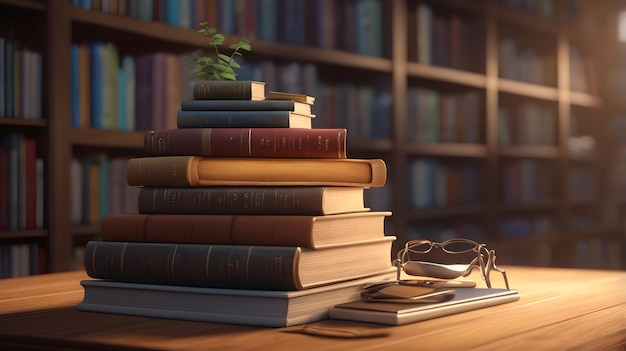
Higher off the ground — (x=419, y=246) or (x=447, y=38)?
(x=447, y=38)

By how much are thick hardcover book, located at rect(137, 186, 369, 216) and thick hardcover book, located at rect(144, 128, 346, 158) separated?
0.15 ft

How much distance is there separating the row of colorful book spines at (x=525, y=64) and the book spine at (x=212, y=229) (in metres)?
4.30

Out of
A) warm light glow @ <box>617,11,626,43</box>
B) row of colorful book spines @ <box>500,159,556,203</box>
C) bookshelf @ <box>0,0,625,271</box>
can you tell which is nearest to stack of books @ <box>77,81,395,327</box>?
bookshelf @ <box>0,0,625,271</box>

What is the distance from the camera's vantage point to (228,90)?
1172mm

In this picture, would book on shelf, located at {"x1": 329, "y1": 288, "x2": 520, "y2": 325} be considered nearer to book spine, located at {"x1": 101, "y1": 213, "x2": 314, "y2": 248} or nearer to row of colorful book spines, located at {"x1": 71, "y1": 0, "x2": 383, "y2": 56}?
book spine, located at {"x1": 101, "y1": 213, "x2": 314, "y2": 248}

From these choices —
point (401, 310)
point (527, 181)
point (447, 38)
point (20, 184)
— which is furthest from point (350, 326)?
point (527, 181)

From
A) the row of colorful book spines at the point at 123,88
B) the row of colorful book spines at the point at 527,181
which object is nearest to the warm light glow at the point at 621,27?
the row of colorful book spines at the point at 527,181

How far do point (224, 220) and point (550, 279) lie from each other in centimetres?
69

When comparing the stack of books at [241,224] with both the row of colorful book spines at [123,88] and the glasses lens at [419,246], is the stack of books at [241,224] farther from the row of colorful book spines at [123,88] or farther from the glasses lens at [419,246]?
the row of colorful book spines at [123,88]

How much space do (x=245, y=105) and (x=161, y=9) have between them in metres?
2.03

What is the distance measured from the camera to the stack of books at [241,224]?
3.31ft

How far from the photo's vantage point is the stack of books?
1008mm

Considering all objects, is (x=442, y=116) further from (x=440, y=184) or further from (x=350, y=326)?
(x=350, y=326)

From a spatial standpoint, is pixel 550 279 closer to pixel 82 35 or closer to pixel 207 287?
pixel 207 287
